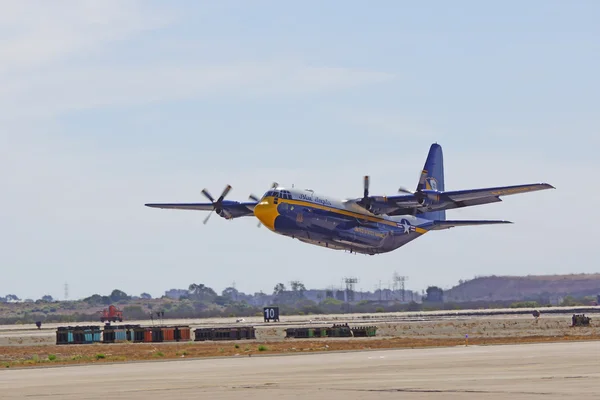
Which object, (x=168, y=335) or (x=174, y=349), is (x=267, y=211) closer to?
(x=168, y=335)

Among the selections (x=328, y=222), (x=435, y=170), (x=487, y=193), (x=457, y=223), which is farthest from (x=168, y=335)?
(x=435, y=170)

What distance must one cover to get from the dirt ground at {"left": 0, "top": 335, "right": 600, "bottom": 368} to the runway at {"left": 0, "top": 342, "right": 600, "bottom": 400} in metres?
4.68

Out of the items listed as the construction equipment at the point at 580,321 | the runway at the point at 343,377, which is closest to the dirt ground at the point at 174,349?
the runway at the point at 343,377

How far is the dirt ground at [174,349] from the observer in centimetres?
4577

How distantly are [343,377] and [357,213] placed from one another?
4956 cm

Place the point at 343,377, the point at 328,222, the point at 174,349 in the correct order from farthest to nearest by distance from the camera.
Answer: the point at 328,222
the point at 174,349
the point at 343,377

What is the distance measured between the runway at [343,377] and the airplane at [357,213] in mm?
30518

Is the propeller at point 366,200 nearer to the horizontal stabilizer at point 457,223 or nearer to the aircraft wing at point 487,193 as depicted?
the aircraft wing at point 487,193

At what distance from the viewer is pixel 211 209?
9250 centimetres

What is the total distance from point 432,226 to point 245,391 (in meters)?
66.4

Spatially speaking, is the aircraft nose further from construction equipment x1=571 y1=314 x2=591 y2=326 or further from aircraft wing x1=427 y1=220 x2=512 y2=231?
construction equipment x1=571 y1=314 x2=591 y2=326

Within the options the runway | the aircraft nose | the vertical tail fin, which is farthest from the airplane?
the runway

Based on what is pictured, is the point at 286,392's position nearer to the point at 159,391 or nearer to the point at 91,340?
the point at 159,391

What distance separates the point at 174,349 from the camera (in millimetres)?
52594
